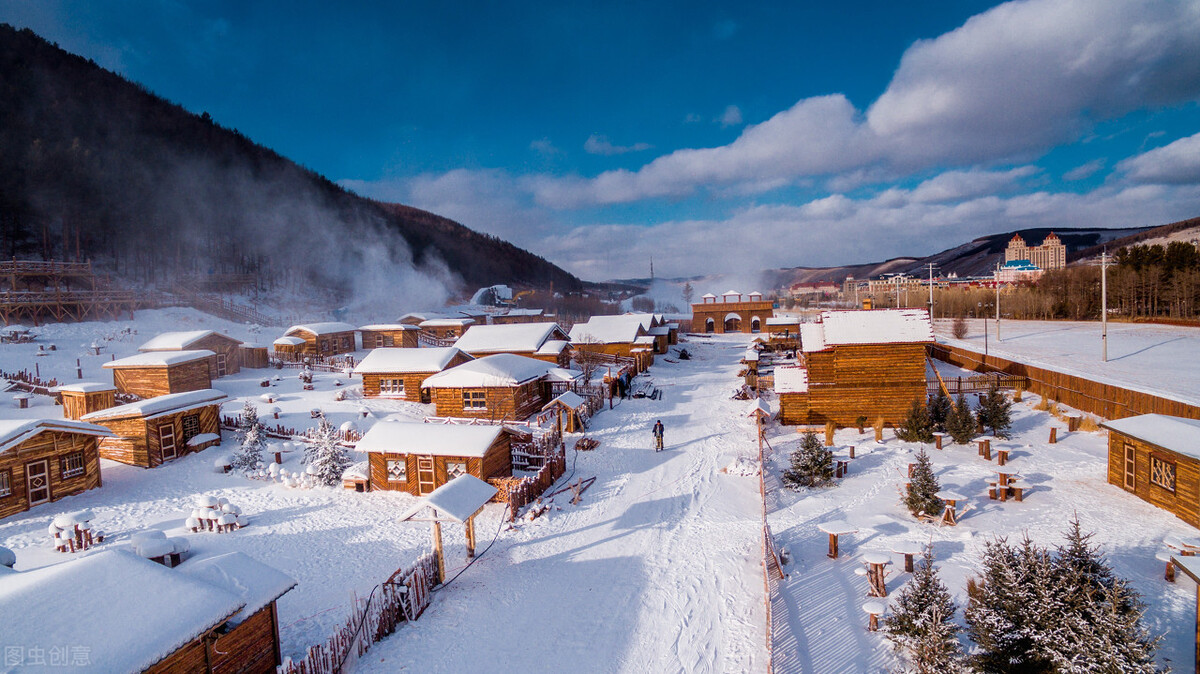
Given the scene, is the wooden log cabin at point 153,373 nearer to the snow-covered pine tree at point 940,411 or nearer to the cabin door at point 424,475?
the cabin door at point 424,475

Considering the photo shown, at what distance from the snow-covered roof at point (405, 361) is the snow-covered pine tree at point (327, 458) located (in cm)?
933

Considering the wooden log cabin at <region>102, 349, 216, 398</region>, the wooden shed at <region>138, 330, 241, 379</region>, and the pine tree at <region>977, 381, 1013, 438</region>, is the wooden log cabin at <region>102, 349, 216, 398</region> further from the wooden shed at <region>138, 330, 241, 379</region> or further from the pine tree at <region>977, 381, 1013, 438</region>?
the pine tree at <region>977, 381, 1013, 438</region>

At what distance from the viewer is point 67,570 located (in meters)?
6.61

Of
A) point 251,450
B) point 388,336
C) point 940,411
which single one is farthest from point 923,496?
point 388,336

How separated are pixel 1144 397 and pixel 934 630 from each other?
19.1 m

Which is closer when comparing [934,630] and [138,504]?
[934,630]

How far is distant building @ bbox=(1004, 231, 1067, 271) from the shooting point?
5719 inches

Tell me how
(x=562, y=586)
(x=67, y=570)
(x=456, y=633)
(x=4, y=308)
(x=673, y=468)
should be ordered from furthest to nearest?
(x=4, y=308)
(x=673, y=468)
(x=562, y=586)
(x=456, y=633)
(x=67, y=570)

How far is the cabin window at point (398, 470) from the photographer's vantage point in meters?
16.8

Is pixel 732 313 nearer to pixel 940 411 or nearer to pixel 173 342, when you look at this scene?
pixel 940 411

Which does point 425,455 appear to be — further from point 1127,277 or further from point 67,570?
point 1127,277

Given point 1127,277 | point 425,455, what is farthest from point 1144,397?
point 1127,277

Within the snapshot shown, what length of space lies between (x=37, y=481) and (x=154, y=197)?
266ft

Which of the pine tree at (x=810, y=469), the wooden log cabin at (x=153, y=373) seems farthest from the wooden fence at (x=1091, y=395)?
the wooden log cabin at (x=153, y=373)
